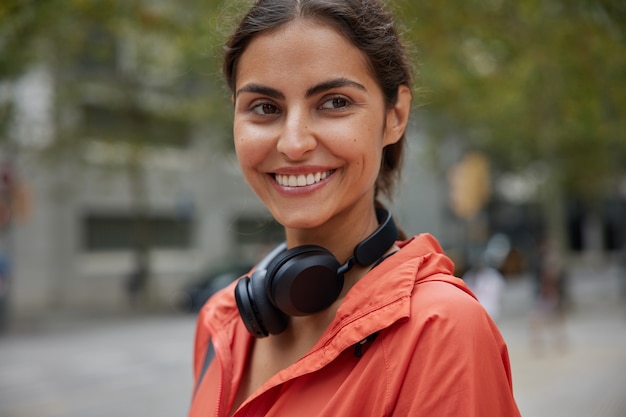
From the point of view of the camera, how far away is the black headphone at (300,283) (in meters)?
1.59

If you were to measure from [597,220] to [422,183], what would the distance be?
14614 millimetres

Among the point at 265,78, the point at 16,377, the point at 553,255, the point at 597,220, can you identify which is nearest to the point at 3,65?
the point at 16,377

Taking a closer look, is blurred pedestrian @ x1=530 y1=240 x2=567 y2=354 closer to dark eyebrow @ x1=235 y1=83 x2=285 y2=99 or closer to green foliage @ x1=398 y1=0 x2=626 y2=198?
green foliage @ x1=398 y1=0 x2=626 y2=198

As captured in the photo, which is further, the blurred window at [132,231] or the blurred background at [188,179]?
the blurred window at [132,231]

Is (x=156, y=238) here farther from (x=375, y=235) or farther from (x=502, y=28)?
(x=375, y=235)

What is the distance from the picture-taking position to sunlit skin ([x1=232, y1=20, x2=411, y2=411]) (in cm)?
149

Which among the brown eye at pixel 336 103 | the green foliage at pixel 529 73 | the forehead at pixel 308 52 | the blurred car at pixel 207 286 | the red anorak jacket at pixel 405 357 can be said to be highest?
the green foliage at pixel 529 73

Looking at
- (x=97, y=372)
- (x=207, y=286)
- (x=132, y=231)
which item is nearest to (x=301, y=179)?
(x=97, y=372)

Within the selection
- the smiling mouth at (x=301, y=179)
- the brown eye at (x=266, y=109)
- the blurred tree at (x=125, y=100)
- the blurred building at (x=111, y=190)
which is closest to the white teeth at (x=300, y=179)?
the smiling mouth at (x=301, y=179)

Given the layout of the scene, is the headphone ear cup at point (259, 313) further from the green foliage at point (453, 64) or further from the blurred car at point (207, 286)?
the blurred car at point (207, 286)

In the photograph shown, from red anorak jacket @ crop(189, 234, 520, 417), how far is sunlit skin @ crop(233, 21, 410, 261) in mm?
208

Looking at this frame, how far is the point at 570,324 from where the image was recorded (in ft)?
51.8

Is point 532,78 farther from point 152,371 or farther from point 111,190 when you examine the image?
point 111,190

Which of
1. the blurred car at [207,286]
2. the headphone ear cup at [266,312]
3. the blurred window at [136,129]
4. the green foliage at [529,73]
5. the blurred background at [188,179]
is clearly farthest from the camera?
the blurred car at [207,286]
